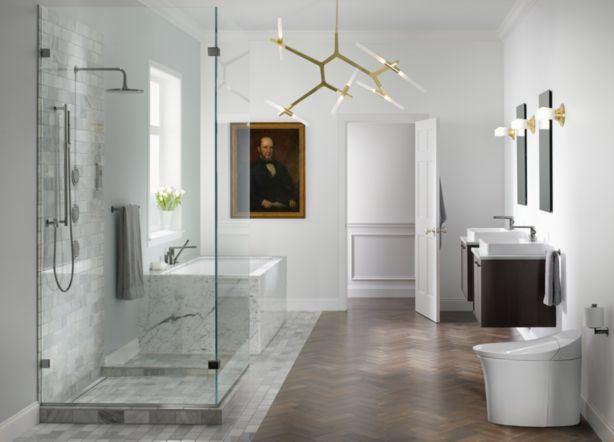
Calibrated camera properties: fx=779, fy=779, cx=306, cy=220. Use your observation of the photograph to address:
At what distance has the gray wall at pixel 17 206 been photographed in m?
4.01

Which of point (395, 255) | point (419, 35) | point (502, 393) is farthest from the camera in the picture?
point (395, 255)

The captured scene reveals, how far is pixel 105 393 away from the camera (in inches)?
172

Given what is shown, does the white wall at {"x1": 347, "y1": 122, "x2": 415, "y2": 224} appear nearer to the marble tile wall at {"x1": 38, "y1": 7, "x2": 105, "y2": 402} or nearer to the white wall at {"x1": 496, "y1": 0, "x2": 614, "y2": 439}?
the white wall at {"x1": 496, "y1": 0, "x2": 614, "y2": 439}

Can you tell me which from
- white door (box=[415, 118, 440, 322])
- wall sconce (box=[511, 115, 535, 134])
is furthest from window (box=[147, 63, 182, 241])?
white door (box=[415, 118, 440, 322])

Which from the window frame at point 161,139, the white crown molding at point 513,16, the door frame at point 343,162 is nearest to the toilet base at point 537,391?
the window frame at point 161,139

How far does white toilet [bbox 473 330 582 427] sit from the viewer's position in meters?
4.24

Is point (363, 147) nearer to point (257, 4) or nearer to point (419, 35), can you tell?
point (419, 35)

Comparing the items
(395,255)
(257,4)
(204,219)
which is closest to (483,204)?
(395,255)

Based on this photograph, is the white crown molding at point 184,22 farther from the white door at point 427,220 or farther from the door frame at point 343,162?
the door frame at point 343,162

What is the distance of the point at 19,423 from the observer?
4164mm

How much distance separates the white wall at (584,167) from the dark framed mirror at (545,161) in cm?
8

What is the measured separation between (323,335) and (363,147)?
3169mm

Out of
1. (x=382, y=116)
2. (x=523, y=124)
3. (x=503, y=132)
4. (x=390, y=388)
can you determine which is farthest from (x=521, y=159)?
(x=390, y=388)

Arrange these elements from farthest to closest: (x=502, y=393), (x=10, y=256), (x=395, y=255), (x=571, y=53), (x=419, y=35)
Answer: (x=395, y=255) < (x=419, y=35) < (x=571, y=53) < (x=502, y=393) < (x=10, y=256)
